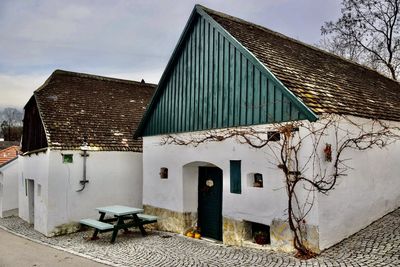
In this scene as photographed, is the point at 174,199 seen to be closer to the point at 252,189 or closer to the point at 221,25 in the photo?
the point at 252,189

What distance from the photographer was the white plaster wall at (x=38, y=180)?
12977mm

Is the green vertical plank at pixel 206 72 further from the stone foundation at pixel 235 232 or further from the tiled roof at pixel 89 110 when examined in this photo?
the tiled roof at pixel 89 110

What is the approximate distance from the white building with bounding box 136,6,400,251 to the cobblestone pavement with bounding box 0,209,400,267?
33cm

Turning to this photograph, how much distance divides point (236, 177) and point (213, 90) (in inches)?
106

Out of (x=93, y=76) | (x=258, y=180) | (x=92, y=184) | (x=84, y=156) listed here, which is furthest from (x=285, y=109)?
(x=93, y=76)

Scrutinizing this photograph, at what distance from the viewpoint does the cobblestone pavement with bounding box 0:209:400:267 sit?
279 inches

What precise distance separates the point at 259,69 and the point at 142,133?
6250mm

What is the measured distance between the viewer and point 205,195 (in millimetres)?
11445

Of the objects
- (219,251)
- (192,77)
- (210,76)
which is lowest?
(219,251)

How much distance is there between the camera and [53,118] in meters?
14.0

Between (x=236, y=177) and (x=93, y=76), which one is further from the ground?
(x=93, y=76)

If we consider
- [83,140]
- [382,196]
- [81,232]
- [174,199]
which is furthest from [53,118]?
[382,196]

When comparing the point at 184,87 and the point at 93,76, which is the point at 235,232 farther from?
the point at 93,76

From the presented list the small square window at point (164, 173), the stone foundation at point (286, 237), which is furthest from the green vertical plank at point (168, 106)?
the stone foundation at point (286, 237)
